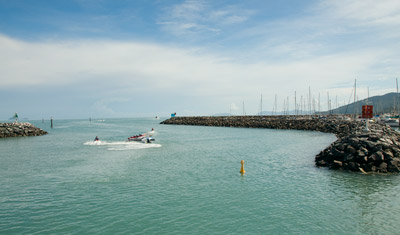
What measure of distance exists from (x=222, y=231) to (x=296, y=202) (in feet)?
19.0

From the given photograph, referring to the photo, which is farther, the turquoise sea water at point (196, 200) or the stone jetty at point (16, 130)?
the stone jetty at point (16, 130)

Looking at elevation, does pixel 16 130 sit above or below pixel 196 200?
above

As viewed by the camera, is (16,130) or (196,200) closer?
(196,200)

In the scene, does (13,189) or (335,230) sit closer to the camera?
(335,230)

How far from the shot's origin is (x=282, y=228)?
1184 cm

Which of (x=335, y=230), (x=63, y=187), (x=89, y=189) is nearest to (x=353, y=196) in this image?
(x=335, y=230)

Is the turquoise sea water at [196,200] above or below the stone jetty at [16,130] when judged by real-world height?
below

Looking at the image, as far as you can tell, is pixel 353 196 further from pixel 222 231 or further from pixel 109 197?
pixel 109 197

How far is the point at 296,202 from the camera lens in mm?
15109

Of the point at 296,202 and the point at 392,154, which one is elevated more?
the point at 392,154

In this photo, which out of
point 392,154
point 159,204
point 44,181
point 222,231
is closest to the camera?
point 222,231

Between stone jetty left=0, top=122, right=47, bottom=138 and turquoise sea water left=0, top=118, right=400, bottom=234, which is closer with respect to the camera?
turquoise sea water left=0, top=118, right=400, bottom=234

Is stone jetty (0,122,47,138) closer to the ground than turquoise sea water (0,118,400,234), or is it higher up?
higher up

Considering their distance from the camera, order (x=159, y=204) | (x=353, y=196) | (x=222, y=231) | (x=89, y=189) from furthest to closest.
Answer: (x=89, y=189)
(x=353, y=196)
(x=159, y=204)
(x=222, y=231)
